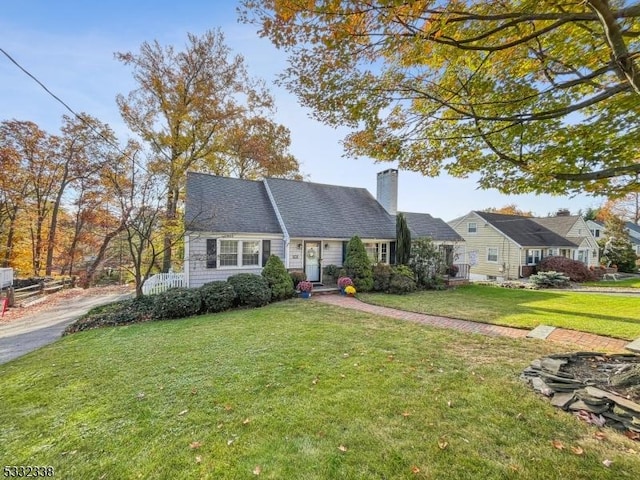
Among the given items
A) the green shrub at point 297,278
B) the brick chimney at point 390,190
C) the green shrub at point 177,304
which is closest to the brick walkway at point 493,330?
the green shrub at point 297,278

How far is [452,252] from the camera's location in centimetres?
1836

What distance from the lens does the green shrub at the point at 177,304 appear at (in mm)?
8992

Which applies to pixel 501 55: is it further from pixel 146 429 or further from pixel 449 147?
pixel 146 429

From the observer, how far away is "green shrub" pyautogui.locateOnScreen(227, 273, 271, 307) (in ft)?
33.3

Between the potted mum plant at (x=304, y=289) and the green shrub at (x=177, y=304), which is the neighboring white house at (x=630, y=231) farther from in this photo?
the green shrub at (x=177, y=304)

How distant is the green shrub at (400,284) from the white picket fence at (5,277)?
64.1 ft

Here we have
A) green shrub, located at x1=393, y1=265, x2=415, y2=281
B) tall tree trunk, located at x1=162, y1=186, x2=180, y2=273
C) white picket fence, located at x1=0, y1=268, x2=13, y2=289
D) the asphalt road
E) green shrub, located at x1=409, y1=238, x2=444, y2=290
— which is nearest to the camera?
the asphalt road

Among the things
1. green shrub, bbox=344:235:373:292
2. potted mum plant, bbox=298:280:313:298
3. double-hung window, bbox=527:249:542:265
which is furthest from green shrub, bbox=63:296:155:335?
double-hung window, bbox=527:249:542:265

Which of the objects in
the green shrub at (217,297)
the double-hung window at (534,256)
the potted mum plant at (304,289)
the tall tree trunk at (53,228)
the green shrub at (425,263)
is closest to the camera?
the green shrub at (217,297)

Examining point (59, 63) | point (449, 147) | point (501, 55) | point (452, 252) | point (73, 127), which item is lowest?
point (452, 252)

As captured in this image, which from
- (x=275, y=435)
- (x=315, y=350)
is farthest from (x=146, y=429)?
(x=315, y=350)

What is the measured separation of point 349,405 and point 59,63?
9554mm

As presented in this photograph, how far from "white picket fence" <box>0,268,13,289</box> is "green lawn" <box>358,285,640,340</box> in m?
Result: 18.1

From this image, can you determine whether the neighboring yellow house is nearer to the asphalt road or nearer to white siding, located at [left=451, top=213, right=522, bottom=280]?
white siding, located at [left=451, top=213, right=522, bottom=280]
